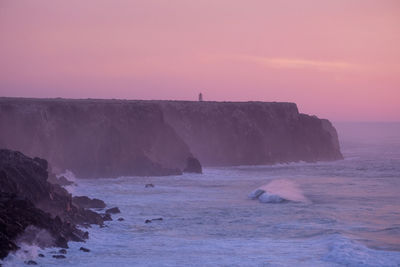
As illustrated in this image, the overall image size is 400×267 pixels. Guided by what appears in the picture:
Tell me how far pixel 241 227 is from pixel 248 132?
45911 mm

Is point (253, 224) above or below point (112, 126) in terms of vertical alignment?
below

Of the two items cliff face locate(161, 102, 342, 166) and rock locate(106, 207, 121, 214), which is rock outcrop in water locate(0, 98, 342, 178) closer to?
cliff face locate(161, 102, 342, 166)

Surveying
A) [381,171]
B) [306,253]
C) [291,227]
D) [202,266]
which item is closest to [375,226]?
[291,227]

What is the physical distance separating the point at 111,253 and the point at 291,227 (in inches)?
324

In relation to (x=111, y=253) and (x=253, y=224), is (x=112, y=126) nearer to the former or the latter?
(x=253, y=224)

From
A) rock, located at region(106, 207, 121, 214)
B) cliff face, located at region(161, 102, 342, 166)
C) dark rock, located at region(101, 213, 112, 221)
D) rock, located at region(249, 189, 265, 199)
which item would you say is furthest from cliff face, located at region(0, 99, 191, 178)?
dark rock, located at region(101, 213, 112, 221)

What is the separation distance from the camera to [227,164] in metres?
65.7

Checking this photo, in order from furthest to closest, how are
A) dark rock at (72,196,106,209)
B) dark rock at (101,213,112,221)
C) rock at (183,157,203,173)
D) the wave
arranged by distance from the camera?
rock at (183,157,203,173) → the wave → dark rock at (72,196,106,209) → dark rock at (101,213,112,221)

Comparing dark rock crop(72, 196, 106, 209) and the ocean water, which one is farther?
dark rock crop(72, 196, 106, 209)

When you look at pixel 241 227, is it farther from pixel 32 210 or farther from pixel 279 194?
pixel 279 194

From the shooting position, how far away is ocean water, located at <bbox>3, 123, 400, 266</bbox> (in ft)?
61.2

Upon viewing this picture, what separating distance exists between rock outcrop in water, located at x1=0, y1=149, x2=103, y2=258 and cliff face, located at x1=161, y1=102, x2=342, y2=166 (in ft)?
131

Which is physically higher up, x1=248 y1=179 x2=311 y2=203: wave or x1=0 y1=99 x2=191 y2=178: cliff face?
x1=0 y1=99 x2=191 y2=178: cliff face

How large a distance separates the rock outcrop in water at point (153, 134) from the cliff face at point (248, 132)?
0.11 m
